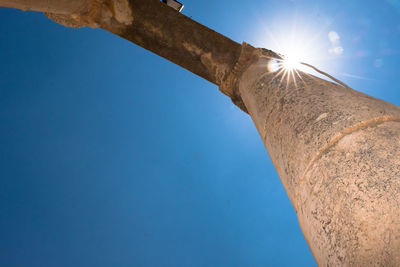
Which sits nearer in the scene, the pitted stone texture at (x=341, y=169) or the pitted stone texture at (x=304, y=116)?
the pitted stone texture at (x=341, y=169)

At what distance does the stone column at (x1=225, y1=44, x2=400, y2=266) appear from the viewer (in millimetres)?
1064

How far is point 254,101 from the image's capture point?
2686mm

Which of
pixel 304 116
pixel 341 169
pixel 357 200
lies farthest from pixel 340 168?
pixel 304 116

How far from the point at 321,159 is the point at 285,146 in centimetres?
38

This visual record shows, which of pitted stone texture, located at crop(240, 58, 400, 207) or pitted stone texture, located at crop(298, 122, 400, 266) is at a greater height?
pitted stone texture, located at crop(240, 58, 400, 207)

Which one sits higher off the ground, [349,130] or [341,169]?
[349,130]

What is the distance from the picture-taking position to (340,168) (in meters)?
1.32

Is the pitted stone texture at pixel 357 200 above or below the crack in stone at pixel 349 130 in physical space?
below

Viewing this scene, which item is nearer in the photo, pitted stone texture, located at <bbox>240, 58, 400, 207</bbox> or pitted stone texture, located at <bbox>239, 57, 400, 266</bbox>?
pitted stone texture, located at <bbox>239, 57, 400, 266</bbox>

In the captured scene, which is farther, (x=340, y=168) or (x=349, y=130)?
(x=349, y=130)

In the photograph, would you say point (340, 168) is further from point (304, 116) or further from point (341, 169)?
point (304, 116)

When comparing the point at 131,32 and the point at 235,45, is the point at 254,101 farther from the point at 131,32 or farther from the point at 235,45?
the point at 131,32

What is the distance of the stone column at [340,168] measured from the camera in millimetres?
1064

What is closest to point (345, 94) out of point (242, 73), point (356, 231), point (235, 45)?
point (356, 231)
